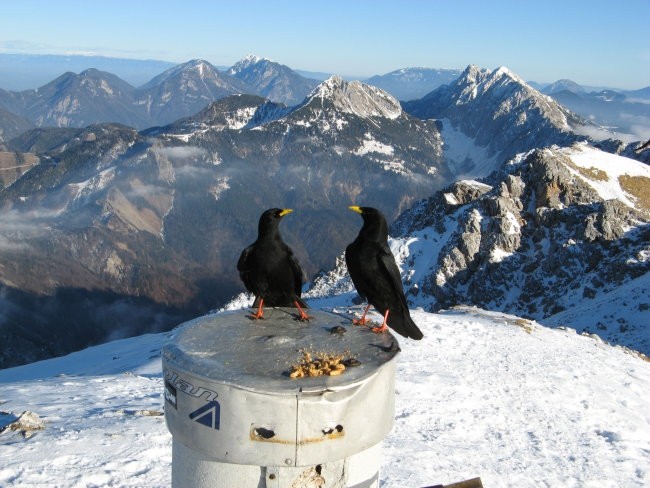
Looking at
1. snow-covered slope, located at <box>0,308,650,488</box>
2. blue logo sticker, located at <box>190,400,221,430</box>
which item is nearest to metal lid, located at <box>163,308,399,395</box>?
blue logo sticker, located at <box>190,400,221,430</box>

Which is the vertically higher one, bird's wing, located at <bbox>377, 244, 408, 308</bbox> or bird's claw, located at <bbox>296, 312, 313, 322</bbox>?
bird's wing, located at <bbox>377, 244, 408, 308</bbox>

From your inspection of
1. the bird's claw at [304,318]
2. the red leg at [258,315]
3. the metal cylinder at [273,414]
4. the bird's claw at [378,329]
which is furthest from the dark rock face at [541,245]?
the metal cylinder at [273,414]

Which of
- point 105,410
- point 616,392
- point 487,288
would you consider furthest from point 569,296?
point 105,410

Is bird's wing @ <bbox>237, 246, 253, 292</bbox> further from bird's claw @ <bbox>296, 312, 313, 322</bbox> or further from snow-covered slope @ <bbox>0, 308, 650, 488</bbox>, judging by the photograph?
snow-covered slope @ <bbox>0, 308, 650, 488</bbox>

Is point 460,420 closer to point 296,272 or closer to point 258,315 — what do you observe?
point 296,272

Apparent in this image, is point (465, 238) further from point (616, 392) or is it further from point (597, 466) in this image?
point (597, 466)
